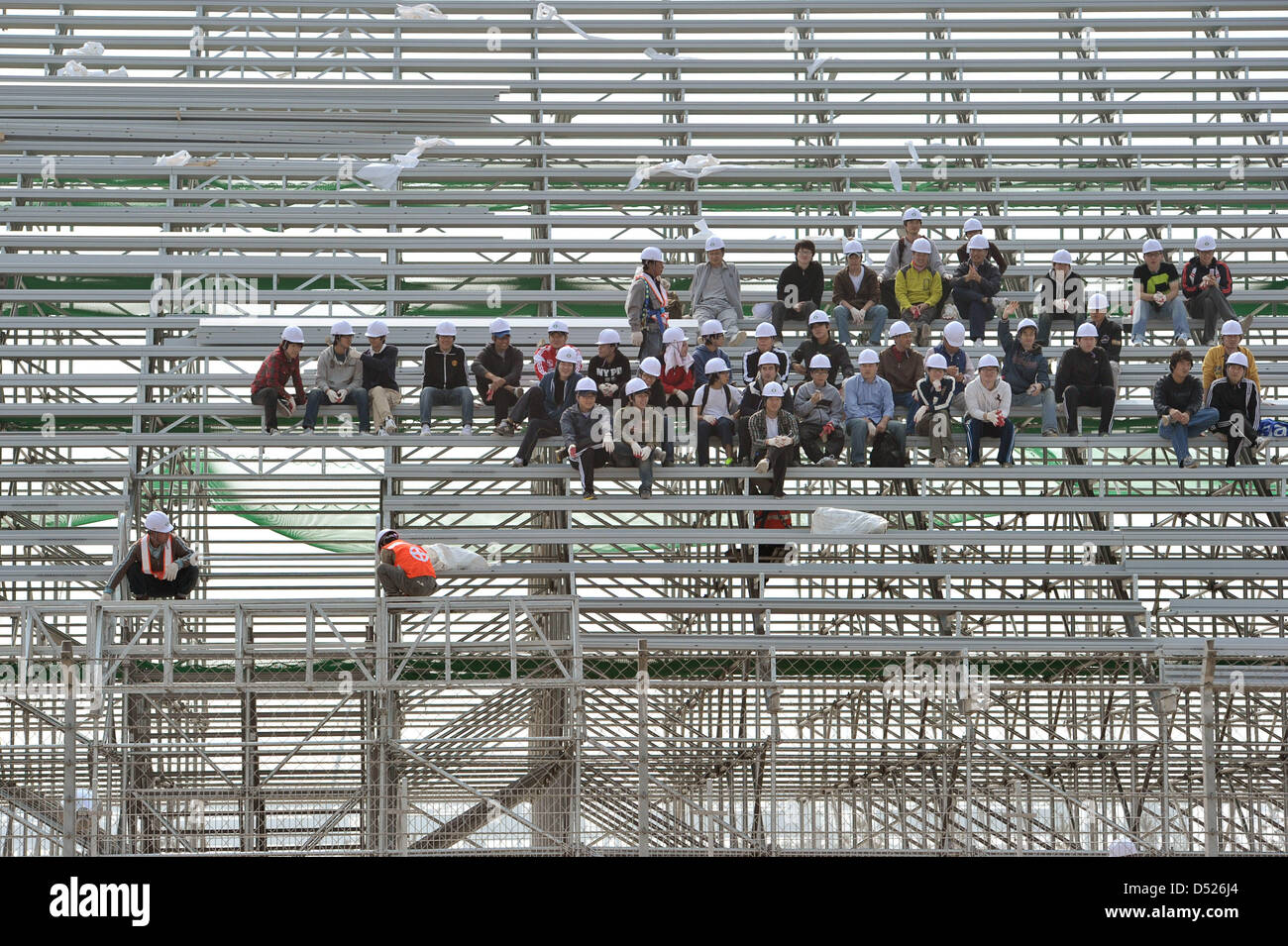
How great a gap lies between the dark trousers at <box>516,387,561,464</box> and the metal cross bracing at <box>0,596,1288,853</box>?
151 centimetres

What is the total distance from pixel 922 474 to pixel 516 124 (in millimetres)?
8056

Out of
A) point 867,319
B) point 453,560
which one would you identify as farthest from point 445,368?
point 867,319

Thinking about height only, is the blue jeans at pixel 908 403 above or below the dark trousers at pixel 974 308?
below

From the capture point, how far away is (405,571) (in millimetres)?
14867

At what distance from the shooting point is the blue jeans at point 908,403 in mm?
16875

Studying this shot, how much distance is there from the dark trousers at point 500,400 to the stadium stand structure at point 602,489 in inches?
10.7

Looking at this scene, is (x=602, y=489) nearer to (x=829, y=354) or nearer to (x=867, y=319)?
(x=829, y=354)

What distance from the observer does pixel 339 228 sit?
21.0 meters

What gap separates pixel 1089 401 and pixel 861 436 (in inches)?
91.1

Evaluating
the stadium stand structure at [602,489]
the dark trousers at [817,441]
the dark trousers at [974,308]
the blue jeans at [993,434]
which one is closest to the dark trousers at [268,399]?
the stadium stand structure at [602,489]

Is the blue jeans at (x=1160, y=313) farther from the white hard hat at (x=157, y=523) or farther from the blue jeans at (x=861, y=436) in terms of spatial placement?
the white hard hat at (x=157, y=523)

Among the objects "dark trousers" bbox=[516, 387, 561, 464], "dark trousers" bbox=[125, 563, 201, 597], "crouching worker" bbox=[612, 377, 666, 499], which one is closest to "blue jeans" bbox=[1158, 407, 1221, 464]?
"crouching worker" bbox=[612, 377, 666, 499]

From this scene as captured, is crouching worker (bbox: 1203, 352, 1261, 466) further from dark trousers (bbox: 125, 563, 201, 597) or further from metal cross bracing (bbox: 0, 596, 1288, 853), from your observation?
dark trousers (bbox: 125, 563, 201, 597)
